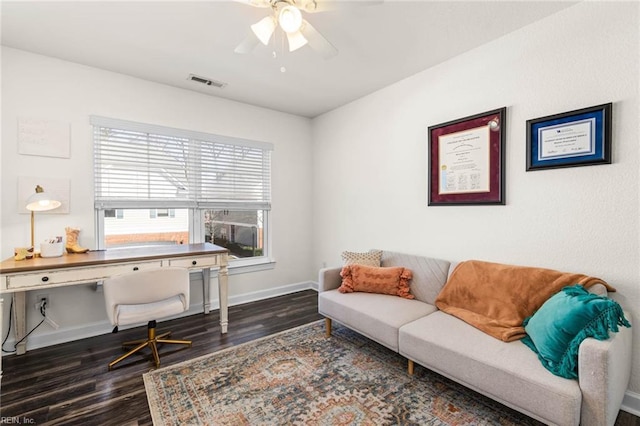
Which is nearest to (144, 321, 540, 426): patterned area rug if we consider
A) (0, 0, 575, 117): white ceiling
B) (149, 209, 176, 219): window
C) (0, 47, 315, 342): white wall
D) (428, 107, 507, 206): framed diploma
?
(0, 47, 315, 342): white wall

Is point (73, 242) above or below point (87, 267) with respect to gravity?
above

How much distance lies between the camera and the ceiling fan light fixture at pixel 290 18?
1640 mm

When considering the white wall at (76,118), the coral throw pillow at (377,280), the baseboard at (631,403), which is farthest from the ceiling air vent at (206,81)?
the baseboard at (631,403)

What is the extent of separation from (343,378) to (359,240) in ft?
6.02

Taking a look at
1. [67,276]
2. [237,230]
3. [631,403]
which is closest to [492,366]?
[631,403]

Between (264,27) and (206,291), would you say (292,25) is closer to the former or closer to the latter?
(264,27)

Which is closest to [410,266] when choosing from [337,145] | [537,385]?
[537,385]

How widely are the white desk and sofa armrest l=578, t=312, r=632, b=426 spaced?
2.72 metres

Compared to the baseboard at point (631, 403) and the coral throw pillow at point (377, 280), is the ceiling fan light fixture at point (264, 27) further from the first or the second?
the baseboard at point (631, 403)

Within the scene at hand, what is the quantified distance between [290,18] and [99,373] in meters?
2.88

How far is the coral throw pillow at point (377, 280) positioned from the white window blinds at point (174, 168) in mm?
1747

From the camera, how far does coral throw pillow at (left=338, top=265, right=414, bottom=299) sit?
274 cm

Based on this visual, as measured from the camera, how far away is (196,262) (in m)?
2.80

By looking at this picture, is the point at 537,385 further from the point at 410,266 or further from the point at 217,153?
the point at 217,153
